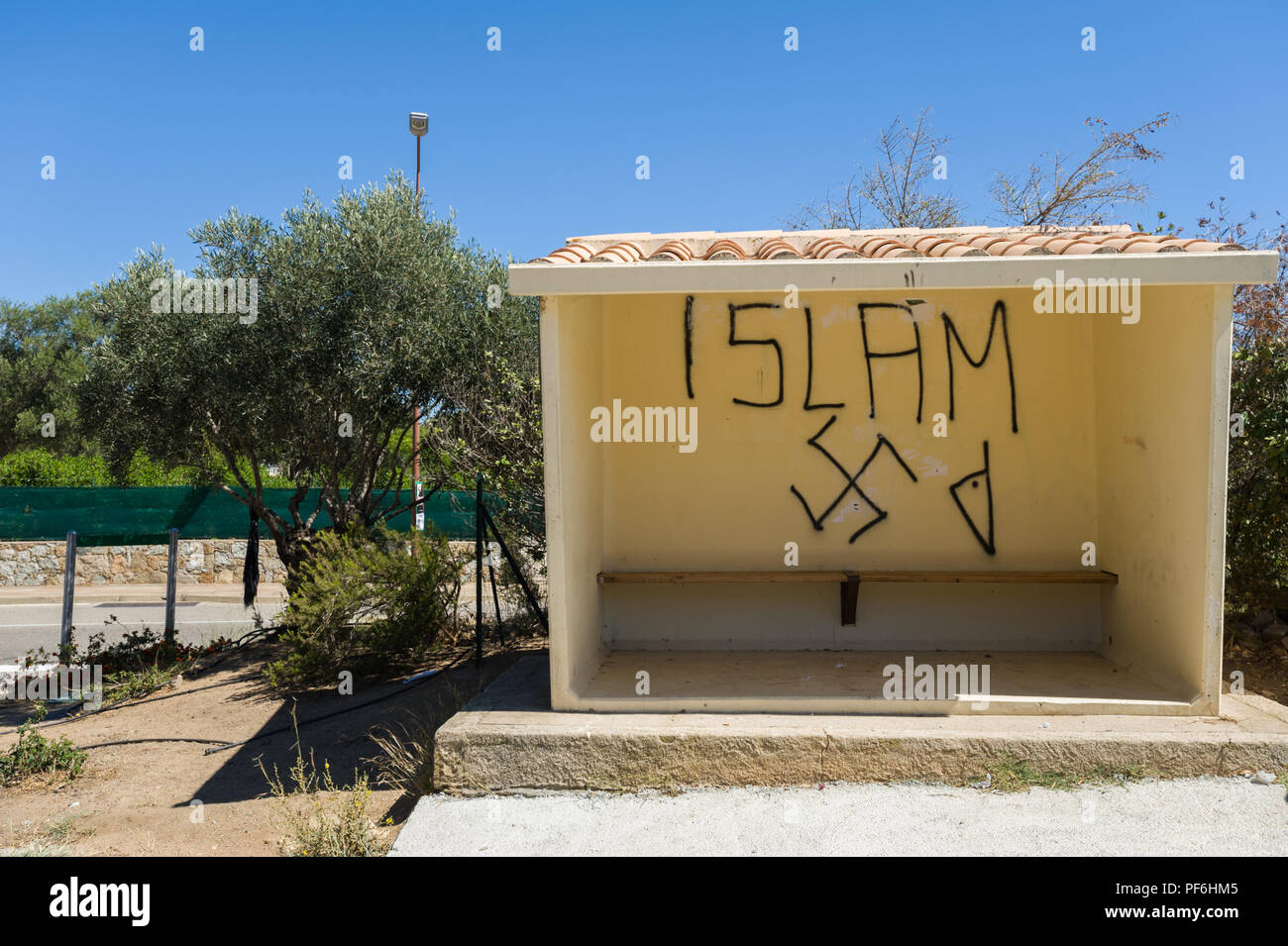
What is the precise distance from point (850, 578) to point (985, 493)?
3.49 ft

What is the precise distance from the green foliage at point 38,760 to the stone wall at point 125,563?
925 cm

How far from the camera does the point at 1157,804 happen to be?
3.76 meters

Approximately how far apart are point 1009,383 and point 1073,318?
1.84ft

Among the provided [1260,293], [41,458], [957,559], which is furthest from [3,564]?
[1260,293]

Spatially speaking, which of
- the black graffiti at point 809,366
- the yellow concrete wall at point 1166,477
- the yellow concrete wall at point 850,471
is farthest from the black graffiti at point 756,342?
the yellow concrete wall at point 1166,477

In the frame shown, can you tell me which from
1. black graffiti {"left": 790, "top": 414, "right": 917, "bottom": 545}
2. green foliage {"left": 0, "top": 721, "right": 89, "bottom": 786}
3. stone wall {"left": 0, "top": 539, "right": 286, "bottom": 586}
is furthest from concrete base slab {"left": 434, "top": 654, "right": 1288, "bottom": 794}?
stone wall {"left": 0, "top": 539, "right": 286, "bottom": 586}

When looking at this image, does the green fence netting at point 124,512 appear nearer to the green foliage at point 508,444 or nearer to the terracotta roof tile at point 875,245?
the green foliage at point 508,444

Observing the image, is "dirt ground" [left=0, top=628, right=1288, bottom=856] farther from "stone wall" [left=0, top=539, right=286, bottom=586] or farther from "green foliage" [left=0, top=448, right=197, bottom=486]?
"green foliage" [left=0, top=448, right=197, bottom=486]

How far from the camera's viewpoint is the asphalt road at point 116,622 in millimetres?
10703

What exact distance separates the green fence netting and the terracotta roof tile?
864 centimetres

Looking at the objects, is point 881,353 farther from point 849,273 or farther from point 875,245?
point 849,273

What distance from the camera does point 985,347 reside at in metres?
5.64

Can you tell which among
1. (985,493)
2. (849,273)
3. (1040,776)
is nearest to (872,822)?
(1040,776)
